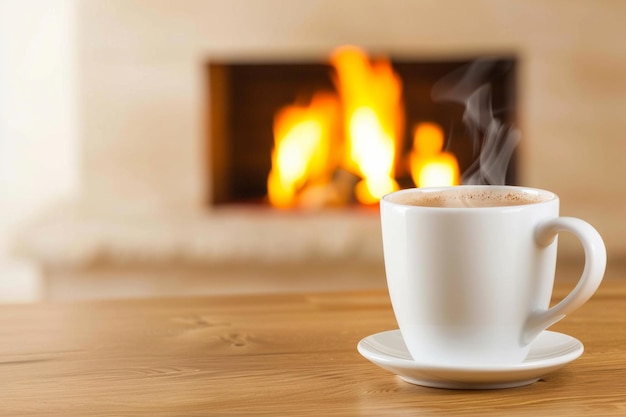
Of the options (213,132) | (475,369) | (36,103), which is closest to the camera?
(475,369)

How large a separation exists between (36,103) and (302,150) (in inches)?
29.2

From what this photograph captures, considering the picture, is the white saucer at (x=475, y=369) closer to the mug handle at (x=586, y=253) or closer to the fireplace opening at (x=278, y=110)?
the mug handle at (x=586, y=253)

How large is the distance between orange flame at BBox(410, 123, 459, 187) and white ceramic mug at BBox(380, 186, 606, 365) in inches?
73.5

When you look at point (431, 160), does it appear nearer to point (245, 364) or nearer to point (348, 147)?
point (348, 147)

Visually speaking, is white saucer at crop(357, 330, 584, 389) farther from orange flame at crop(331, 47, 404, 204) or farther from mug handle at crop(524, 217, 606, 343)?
orange flame at crop(331, 47, 404, 204)

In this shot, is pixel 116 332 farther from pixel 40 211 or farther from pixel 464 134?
pixel 40 211

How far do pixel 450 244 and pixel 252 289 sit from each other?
1807 millimetres

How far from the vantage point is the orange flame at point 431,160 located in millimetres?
2463

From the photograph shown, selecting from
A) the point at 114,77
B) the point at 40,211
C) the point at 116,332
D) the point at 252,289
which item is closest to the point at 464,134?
the point at 252,289

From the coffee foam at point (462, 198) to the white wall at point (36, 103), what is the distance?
6.99ft

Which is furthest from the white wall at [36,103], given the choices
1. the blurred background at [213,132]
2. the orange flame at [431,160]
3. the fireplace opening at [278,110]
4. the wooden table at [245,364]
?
the wooden table at [245,364]

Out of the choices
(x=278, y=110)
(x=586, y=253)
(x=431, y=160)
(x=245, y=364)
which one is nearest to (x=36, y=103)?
(x=278, y=110)

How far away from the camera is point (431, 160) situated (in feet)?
8.23

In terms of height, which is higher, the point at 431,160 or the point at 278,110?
the point at 278,110
